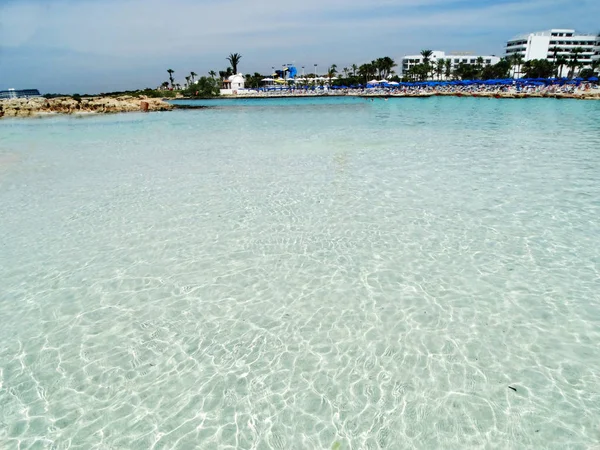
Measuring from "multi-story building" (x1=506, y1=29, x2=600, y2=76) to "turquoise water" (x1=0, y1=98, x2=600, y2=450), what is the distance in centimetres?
13802

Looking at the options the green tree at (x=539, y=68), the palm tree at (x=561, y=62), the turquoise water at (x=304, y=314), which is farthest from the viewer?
the green tree at (x=539, y=68)

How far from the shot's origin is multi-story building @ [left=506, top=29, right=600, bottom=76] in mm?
114812

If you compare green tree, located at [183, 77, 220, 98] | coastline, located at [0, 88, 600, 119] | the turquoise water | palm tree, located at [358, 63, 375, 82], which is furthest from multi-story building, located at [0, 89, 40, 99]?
the turquoise water

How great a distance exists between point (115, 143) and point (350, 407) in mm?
21793

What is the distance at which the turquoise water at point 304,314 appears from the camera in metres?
3.75

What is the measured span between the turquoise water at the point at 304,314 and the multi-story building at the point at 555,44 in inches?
5434

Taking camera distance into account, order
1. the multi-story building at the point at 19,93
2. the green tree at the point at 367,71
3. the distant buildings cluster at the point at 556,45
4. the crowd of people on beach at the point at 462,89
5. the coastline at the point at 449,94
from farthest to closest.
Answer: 1. the green tree at the point at 367,71
2. the distant buildings cluster at the point at 556,45
3. the multi-story building at the point at 19,93
4. the crowd of people on beach at the point at 462,89
5. the coastline at the point at 449,94

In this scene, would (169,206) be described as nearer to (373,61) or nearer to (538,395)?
(538,395)

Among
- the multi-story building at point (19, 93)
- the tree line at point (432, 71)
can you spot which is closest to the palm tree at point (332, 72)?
the tree line at point (432, 71)

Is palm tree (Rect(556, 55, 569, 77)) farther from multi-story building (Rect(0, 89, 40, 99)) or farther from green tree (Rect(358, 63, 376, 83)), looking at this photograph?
multi-story building (Rect(0, 89, 40, 99))

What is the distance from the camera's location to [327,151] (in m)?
17.2

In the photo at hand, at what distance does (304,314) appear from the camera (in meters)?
5.42

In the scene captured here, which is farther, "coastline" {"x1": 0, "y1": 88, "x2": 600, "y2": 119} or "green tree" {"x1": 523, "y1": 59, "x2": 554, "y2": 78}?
"green tree" {"x1": 523, "y1": 59, "x2": 554, "y2": 78}

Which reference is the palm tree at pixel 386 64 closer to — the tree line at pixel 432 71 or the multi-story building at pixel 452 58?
the tree line at pixel 432 71
